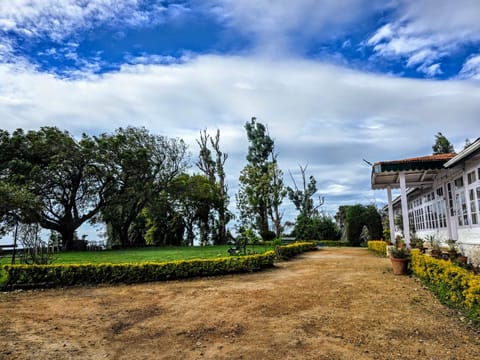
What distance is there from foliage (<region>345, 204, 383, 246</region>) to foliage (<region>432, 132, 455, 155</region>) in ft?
32.7

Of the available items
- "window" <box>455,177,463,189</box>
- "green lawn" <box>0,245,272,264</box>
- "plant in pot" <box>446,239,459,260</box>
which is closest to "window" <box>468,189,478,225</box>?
"plant in pot" <box>446,239,459,260</box>

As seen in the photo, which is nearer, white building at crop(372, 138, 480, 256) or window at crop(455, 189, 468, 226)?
white building at crop(372, 138, 480, 256)

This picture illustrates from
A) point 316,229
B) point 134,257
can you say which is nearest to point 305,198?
point 316,229

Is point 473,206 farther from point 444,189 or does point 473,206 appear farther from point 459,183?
point 444,189

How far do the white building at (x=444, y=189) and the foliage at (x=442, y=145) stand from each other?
1631 centimetres

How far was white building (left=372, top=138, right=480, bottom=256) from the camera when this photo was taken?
9.11 m

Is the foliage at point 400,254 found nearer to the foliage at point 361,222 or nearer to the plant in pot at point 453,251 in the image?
the plant in pot at point 453,251

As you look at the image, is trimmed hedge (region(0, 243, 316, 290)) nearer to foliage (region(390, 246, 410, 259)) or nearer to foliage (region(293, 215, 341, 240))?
foliage (region(390, 246, 410, 259))

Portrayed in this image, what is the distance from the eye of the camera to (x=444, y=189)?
12.3 m

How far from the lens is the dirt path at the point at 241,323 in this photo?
13.3ft

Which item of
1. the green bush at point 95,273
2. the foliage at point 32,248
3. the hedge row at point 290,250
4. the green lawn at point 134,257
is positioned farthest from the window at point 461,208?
the foliage at point 32,248

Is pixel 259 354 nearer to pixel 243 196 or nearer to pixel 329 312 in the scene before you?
pixel 329 312

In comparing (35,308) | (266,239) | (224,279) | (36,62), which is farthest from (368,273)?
(266,239)

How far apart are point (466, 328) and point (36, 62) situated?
10594 mm
